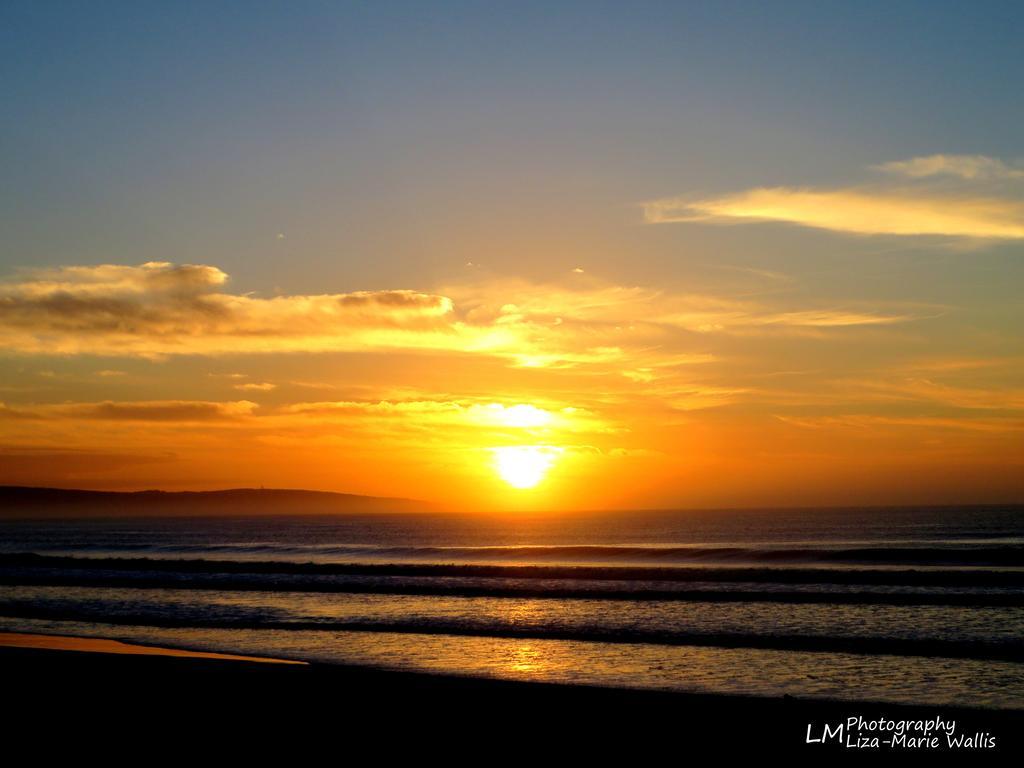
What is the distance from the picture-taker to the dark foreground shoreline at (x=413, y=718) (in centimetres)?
1168

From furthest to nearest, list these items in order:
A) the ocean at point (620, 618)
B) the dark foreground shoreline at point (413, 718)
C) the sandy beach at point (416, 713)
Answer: the ocean at point (620, 618) < the sandy beach at point (416, 713) < the dark foreground shoreline at point (413, 718)

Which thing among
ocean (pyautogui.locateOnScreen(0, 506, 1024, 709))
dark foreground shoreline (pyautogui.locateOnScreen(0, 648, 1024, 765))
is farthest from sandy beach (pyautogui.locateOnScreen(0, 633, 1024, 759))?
ocean (pyautogui.locateOnScreen(0, 506, 1024, 709))

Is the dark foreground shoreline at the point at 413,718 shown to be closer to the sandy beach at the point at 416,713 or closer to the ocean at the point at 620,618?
the sandy beach at the point at 416,713

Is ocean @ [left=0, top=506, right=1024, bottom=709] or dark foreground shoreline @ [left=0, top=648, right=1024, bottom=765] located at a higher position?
dark foreground shoreline @ [left=0, top=648, right=1024, bottom=765]

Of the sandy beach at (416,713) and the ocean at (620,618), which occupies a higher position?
the sandy beach at (416,713)

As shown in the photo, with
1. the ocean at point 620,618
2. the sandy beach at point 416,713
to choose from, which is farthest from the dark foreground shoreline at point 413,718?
the ocean at point 620,618

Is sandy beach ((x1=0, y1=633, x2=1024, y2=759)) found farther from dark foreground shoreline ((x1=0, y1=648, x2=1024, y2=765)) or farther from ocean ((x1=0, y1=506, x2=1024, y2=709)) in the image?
ocean ((x1=0, y1=506, x2=1024, y2=709))

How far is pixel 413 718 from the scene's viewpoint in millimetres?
13344

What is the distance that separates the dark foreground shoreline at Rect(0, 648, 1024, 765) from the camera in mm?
11680

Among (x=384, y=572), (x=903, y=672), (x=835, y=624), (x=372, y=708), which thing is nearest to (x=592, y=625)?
(x=835, y=624)

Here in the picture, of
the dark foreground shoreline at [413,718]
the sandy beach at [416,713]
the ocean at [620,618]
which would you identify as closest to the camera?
the dark foreground shoreline at [413,718]

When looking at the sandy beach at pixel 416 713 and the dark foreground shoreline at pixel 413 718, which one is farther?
the sandy beach at pixel 416 713

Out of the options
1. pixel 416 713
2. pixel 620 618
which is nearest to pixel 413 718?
pixel 416 713

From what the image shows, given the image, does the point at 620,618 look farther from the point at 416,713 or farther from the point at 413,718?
the point at 413,718
